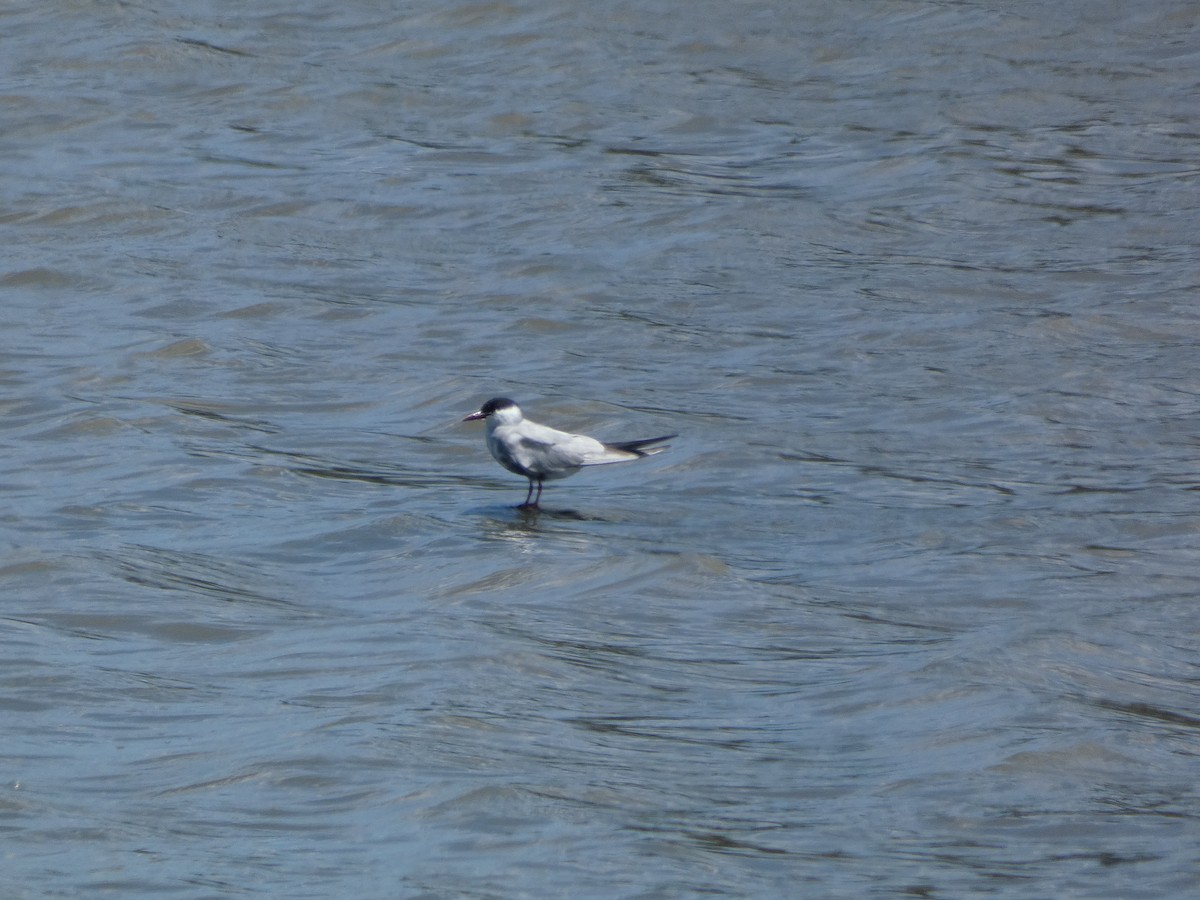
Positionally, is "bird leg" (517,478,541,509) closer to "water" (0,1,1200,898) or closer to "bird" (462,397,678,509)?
"bird" (462,397,678,509)

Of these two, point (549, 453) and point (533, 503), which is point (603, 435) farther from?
point (549, 453)

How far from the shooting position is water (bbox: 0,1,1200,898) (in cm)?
536

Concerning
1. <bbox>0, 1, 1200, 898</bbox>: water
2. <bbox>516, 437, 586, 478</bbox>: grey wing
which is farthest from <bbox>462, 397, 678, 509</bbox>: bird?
<bbox>0, 1, 1200, 898</bbox>: water

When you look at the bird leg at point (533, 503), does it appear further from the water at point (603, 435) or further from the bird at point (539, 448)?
the water at point (603, 435)

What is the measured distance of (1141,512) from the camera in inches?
316

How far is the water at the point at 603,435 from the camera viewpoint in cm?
536

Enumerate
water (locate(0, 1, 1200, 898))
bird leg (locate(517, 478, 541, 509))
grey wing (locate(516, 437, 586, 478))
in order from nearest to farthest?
1. water (locate(0, 1, 1200, 898))
2. grey wing (locate(516, 437, 586, 478))
3. bird leg (locate(517, 478, 541, 509))

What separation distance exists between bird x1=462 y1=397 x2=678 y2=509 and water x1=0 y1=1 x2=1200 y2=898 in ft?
0.82

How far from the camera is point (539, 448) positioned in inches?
322

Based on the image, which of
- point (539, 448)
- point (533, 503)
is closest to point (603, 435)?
point (533, 503)

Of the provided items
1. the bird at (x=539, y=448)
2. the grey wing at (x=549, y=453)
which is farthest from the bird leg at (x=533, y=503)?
the grey wing at (x=549, y=453)

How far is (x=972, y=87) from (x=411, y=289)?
4930 mm

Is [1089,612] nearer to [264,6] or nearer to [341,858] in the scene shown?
[341,858]

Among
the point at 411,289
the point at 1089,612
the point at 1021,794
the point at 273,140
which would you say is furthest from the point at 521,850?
the point at 273,140
